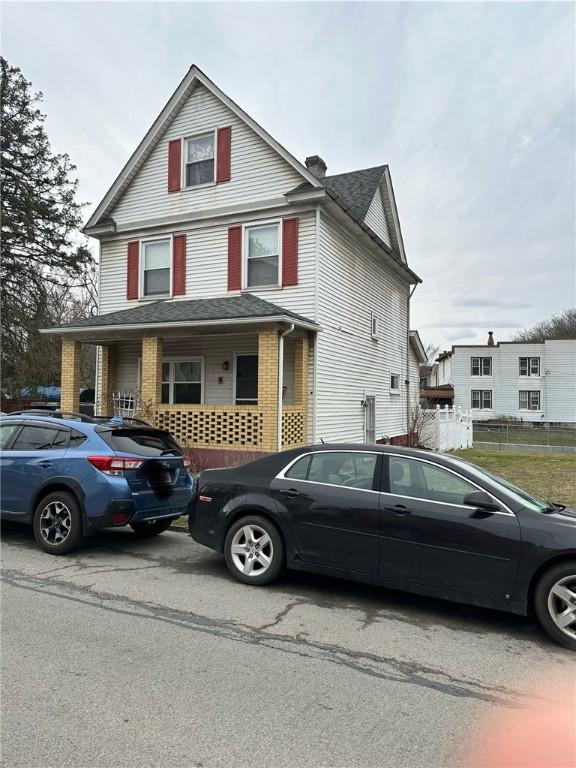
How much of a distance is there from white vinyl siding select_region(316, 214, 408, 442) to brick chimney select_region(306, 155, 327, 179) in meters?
3.44

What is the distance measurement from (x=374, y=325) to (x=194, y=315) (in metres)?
6.97

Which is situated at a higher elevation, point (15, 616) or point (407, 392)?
point (407, 392)

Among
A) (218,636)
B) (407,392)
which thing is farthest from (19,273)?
(218,636)

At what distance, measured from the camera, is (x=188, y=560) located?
20.2 ft

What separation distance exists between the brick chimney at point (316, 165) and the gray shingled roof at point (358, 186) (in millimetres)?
327

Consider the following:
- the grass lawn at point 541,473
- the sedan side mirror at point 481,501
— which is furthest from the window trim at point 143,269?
the sedan side mirror at point 481,501

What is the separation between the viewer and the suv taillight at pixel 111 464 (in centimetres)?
614

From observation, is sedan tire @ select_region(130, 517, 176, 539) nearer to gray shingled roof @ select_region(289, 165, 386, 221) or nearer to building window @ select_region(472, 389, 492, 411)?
gray shingled roof @ select_region(289, 165, 386, 221)

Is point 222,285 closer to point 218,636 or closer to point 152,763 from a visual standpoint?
point 218,636

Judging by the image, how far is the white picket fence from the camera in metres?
20.1

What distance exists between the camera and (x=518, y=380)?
4278cm

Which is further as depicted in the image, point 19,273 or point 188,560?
point 19,273

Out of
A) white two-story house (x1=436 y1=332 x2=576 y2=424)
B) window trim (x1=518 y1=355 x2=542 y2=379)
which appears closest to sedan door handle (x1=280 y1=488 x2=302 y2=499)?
white two-story house (x1=436 y1=332 x2=576 y2=424)

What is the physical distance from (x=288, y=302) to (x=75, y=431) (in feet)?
25.7
